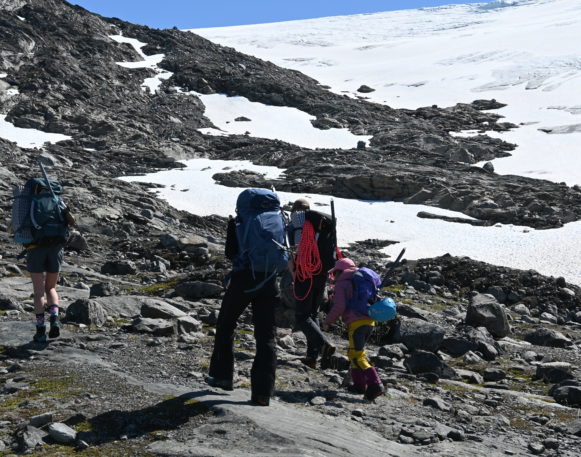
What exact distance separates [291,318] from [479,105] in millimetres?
77596

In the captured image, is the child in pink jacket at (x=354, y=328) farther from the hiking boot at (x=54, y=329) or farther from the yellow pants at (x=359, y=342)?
the hiking boot at (x=54, y=329)

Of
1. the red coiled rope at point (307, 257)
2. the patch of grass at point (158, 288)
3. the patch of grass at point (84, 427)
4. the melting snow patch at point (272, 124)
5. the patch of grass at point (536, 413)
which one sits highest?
the melting snow patch at point (272, 124)

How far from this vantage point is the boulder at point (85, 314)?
1075 centimetres

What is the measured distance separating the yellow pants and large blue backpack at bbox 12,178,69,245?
13.5ft

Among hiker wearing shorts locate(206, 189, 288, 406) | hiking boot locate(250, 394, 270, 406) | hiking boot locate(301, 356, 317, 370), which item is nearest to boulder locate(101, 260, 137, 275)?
hiking boot locate(301, 356, 317, 370)

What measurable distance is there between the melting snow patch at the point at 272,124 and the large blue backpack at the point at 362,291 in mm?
54919

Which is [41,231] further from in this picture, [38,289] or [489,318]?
[489,318]

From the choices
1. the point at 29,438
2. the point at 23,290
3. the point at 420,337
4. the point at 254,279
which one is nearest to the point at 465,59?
the point at 420,337

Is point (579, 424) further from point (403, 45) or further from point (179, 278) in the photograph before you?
point (403, 45)

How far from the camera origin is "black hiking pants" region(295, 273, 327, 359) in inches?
364

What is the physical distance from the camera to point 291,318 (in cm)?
1238

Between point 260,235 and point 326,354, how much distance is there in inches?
98.6

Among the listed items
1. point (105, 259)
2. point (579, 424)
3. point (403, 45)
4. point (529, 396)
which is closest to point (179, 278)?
point (105, 259)

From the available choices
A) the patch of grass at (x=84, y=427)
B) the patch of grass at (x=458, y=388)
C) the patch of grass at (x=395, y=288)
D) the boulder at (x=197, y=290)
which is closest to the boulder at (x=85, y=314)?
the boulder at (x=197, y=290)
